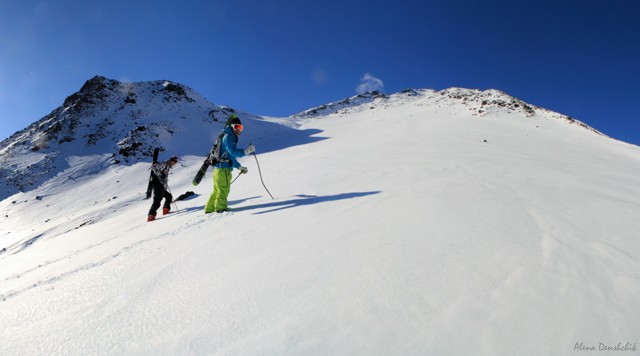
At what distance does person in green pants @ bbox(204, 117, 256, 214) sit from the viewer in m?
6.48

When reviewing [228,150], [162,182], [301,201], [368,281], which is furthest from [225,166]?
[368,281]

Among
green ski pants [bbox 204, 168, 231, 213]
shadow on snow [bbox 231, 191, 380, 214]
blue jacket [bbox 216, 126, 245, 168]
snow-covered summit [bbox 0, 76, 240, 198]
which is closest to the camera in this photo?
shadow on snow [bbox 231, 191, 380, 214]

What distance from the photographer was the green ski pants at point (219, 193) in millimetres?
6449

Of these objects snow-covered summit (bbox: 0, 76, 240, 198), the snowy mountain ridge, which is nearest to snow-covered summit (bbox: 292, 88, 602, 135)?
the snowy mountain ridge

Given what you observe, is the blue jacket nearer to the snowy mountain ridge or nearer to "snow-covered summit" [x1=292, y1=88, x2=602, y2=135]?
the snowy mountain ridge

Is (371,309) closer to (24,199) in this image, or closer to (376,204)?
(376,204)

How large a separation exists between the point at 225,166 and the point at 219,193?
71 centimetres

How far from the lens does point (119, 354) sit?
2070 millimetres

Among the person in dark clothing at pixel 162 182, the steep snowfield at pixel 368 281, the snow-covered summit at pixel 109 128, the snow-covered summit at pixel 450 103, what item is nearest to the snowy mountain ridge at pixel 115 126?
the snow-covered summit at pixel 109 128

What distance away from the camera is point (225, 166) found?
6.96 meters

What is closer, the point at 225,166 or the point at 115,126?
the point at 225,166

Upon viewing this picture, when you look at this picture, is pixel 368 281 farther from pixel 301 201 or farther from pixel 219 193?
pixel 219 193

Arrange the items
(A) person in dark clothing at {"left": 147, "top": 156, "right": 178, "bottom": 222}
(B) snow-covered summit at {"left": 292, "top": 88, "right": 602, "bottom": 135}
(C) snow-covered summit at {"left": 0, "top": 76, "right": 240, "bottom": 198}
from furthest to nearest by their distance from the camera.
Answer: (B) snow-covered summit at {"left": 292, "top": 88, "right": 602, "bottom": 135}
(C) snow-covered summit at {"left": 0, "top": 76, "right": 240, "bottom": 198}
(A) person in dark clothing at {"left": 147, "top": 156, "right": 178, "bottom": 222}

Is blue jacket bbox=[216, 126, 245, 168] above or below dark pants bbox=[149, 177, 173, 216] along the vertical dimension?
above
